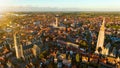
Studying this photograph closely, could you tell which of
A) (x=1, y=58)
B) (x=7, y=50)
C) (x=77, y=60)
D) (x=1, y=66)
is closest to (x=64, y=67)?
(x=77, y=60)

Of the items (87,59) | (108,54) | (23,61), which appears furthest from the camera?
(108,54)

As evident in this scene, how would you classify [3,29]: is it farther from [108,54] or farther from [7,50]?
[108,54]

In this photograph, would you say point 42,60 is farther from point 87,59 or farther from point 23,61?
point 87,59

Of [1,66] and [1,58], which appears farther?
[1,58]

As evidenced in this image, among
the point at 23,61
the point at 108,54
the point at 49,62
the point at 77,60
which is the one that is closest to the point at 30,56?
the point at 23,61

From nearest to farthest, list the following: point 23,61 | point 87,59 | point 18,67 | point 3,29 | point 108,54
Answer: point 18,67, point 23,61, point 87,59, point 108,54, point 3,29

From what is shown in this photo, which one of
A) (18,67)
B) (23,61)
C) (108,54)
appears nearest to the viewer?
(18,67)

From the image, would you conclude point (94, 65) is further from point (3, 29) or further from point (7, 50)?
point (3, 29)

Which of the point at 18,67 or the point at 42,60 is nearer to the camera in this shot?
the point at 18,67

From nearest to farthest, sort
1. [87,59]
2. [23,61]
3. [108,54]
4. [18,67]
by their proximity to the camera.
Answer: [18,67] < [23,61] < [87,59] < [108,54]
